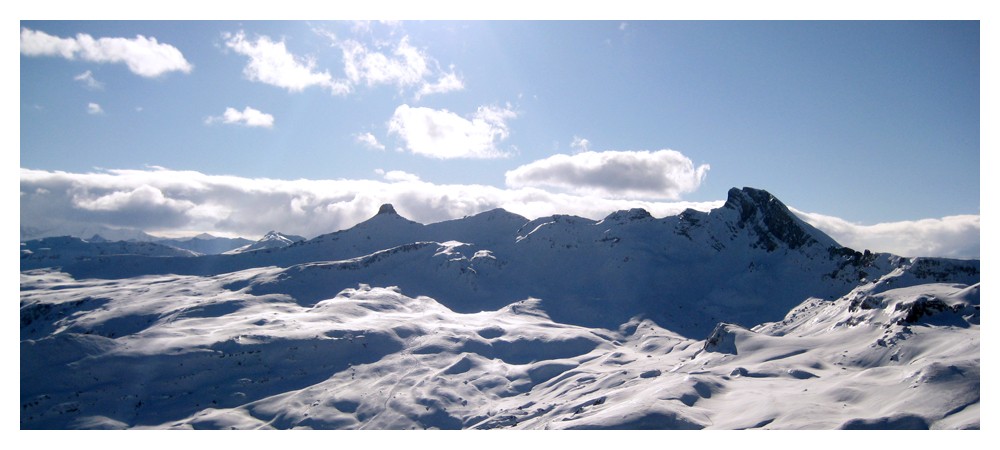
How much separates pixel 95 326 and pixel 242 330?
28.0 m

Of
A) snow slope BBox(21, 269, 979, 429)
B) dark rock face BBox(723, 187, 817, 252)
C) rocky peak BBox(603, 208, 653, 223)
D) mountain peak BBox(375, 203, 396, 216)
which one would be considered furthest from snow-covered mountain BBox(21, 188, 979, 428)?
mountain peak BBox(375, 203, 396, 216)

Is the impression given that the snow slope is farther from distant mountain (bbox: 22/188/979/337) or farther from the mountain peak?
the mountain peak

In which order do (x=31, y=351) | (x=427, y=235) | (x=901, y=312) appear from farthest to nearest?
(x=427, y=235) < (x=31, y=351) < (x=901, y=312)

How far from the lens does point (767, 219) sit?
120 m

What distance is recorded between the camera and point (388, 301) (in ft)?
338

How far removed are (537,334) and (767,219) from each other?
240 ft

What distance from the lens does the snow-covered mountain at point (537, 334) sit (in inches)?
1492

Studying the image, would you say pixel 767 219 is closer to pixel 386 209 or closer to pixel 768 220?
pixel 768 220

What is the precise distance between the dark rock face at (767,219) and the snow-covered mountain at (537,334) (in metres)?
0.48

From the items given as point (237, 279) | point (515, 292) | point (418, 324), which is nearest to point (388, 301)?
point (418, 324)

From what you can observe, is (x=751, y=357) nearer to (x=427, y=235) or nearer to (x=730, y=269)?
(x=730, y=269)

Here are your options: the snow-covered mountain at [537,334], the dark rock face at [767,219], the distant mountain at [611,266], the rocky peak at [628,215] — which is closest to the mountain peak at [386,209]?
the distant mountain at [611,266]

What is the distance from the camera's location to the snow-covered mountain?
37906 millimetres

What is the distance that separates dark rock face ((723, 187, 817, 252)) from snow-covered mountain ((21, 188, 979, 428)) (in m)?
0.48
